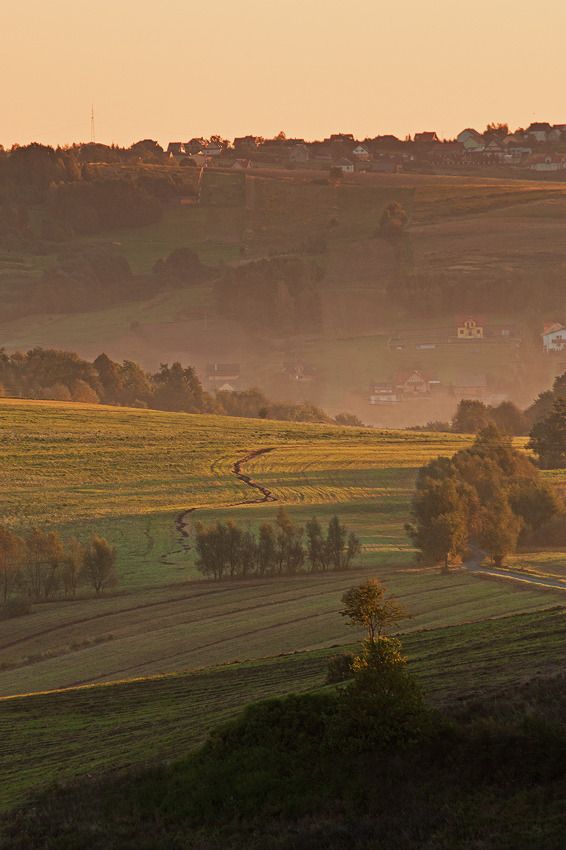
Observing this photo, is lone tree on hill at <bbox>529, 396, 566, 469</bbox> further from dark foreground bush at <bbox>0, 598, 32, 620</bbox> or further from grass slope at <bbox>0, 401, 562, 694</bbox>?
dark foreground bush at <bbox>0, 598, 32, 620</bbox>

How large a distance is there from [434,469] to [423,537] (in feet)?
75.5

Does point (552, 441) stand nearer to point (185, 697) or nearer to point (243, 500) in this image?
point (243, 500)

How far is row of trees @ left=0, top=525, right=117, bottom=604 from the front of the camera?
7650cm

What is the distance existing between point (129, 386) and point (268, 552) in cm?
10636

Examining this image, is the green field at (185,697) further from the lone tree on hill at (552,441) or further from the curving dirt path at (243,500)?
the lone tree on hill at (552,441)

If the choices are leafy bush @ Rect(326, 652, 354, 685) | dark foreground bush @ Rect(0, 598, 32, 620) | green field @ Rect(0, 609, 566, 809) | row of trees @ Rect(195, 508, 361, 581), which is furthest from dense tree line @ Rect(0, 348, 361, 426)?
leafy bush @ Rect(326, 652, 354, 685)

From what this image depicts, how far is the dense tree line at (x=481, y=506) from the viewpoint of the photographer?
83.1m

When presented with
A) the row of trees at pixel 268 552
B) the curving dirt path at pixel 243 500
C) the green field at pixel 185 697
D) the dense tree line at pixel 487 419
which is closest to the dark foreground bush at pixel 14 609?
the row of trees at pixel 268 552

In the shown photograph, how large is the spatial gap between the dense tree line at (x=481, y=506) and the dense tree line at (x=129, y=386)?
71579mm

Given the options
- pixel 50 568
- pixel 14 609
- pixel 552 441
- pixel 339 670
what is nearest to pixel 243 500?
pixel 50 568

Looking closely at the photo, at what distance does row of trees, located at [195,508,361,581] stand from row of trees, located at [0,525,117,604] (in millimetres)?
5890

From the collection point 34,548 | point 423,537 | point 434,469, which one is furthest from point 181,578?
point 434,469

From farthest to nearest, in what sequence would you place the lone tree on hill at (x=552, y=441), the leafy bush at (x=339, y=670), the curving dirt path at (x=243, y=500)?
the lone tree on hill at (x=552, y=441) → the curving dirt path at (x=243, y=500) → the leafy bush at (x=339, y=670)

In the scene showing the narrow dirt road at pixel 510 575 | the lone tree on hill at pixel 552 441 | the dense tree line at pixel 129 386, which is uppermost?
the dense tree line at pixel 129 386
